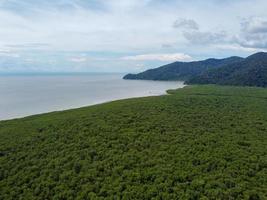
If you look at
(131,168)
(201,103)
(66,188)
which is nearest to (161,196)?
(131,168)

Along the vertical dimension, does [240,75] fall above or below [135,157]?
above

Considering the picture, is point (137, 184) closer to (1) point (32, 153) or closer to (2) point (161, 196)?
(2) point (161, 196)

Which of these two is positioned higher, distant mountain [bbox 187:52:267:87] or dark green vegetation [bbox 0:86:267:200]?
distant mountain [bbox 187:52:267:87]

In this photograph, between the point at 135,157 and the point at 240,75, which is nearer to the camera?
the point at 135,157

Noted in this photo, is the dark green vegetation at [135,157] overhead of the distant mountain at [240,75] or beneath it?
beneath

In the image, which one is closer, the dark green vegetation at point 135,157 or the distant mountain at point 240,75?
the dark green vegetation at point 135,157
